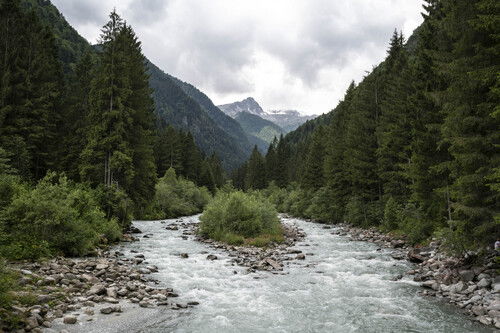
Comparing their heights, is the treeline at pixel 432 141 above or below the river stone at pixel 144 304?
above

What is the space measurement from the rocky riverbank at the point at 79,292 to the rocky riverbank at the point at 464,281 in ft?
32.1

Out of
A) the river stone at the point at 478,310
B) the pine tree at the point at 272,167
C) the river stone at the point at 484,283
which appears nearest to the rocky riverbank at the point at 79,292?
the river stone at the point at 478,310

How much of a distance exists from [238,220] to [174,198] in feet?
91.0

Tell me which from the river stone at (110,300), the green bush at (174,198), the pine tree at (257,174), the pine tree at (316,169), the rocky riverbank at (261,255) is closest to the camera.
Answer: the river stone at (110,300)

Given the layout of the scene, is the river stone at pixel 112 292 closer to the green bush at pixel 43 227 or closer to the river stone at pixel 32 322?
the river stone at pixel 32 322

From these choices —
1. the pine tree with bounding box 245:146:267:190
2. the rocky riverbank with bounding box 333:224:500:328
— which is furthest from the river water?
the pine tree with bounding box 245:146:267:190

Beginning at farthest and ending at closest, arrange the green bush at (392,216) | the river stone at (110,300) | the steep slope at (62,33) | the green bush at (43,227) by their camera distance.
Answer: the steep slope at (62,33) < the green bush at (392,216) < the green bush at (43,227) < the river stone at (110,300)

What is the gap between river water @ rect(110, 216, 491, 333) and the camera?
10984mm

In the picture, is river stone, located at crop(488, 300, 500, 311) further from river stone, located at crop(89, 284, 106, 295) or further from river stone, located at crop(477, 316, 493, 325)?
river stone, located at crop(89, 284, 106, 295)

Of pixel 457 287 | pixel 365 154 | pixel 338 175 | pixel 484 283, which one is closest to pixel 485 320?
pixel 484 283

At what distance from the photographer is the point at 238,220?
29141 millimetres

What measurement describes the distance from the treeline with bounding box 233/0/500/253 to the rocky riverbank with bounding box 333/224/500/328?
1.02 m

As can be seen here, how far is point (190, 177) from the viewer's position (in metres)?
86.1

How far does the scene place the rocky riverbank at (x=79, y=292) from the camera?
996 centimetres
